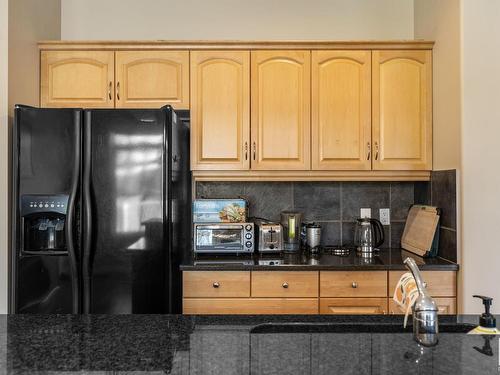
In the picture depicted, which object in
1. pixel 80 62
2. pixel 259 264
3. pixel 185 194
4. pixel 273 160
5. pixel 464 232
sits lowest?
pixel 259 264

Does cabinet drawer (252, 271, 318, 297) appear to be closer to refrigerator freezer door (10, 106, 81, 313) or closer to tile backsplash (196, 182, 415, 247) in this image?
tile backsplash (196, 182, 415, 247)

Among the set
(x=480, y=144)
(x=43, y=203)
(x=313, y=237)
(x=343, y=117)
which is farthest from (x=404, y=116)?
(x=43, y=203)

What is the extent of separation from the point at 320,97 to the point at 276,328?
183 cm

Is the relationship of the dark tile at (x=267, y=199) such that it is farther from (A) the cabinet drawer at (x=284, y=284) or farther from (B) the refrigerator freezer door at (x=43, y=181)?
(B) the refrigerator freezer door at (x=43, y=181)

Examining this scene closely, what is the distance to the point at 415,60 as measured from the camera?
261 centimetres

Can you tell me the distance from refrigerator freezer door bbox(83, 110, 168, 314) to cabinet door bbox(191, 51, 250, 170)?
0.48 metres

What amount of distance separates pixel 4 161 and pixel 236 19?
1.80 meters

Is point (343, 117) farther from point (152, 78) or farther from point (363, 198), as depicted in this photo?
point (152, 78)

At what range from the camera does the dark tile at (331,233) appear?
115 inches

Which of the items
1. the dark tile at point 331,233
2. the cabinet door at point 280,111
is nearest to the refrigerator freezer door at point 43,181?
the cabinet door at point 280,111

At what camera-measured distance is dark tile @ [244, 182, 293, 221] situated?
2904 millimetres

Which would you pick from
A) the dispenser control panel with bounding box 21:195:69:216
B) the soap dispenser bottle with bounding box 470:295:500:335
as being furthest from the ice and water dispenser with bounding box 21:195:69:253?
the soap dispenser bottle with bounding box 470:295:500:335

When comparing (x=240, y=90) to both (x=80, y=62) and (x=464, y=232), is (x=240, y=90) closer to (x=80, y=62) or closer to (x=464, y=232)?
(x=80, y=62)

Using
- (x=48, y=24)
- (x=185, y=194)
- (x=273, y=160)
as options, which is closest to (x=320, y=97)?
(x=273, y=160)
